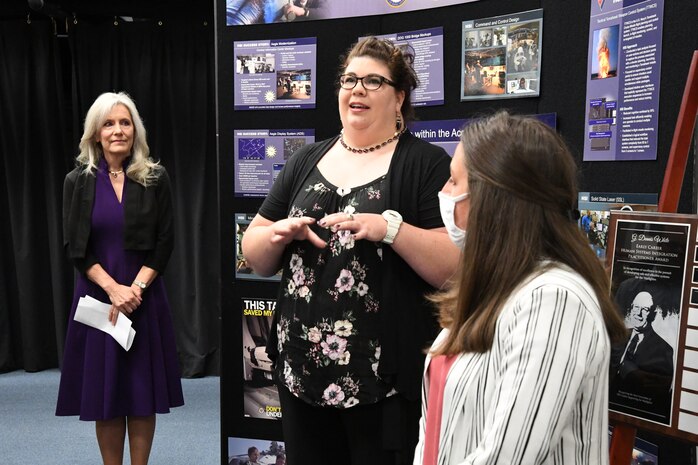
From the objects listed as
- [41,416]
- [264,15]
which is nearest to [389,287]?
[264,15]

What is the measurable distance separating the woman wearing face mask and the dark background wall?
92 centimetres

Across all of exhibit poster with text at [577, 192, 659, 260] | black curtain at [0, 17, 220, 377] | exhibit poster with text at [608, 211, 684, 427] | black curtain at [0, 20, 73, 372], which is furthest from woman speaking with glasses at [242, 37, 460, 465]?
black curtain at [0, 20, 73, 372]

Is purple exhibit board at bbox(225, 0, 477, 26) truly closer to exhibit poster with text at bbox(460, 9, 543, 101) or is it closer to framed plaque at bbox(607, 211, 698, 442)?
exhibit poster with text at bbox(460, 9, 543, 101)

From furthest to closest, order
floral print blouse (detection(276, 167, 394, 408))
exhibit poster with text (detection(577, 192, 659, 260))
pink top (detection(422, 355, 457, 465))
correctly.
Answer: exhibit poster with text (detection(577, 192, 659, 260)), floral print blouse (detection(276, 167, 394, 408)), pink top (detection(422, 355, 457, 465))

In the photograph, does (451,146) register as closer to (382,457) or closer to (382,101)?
(382,101)

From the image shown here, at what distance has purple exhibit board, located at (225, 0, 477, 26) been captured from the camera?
9.14 feet

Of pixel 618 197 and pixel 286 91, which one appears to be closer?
pixel 618 197

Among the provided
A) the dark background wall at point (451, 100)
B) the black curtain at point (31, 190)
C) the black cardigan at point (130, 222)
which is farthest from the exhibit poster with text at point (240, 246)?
the black curtain at point (31, 190)

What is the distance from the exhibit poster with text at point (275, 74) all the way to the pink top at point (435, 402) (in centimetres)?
186

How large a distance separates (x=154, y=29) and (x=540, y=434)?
4.67m

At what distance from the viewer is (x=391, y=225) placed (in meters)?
1.77

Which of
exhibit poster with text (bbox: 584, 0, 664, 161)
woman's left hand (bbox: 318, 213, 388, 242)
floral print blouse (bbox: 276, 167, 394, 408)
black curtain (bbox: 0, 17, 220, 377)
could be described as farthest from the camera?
black curtain (bbox: 0, 17, 220, 377)

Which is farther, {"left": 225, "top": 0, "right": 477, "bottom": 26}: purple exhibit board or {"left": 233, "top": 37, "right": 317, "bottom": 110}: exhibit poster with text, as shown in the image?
{"left": 233, "top": 37, "right": 317, "bottom": 110}: exhibit poster with text

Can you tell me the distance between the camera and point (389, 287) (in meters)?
1.83
